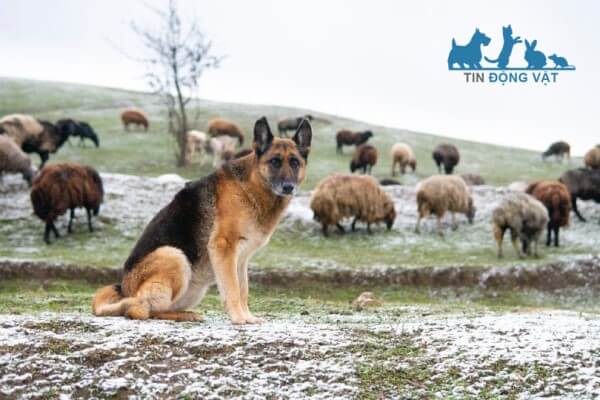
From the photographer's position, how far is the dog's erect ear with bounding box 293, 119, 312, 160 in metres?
9.16

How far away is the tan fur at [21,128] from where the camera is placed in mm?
39062

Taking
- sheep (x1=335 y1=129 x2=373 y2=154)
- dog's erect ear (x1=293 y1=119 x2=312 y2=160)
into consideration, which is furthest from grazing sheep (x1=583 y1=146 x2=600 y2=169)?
dog's erect ear (x1=293 y1=119 x2=312 y2=160)

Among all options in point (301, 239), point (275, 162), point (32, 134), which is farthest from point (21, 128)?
point (275, 162)

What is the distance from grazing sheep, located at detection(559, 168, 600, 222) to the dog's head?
2540 centimetres

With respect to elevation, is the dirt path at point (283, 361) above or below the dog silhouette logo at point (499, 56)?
below

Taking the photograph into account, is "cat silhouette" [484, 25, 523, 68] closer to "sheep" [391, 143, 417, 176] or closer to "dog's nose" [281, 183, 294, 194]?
"sheep" [391, 143, 417, 176]

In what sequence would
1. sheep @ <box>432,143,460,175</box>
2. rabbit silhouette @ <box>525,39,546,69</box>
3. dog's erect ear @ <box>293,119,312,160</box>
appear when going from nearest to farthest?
1. dog's erect ear @ <box>293,119,312,160</box>
2. rabbit silhouette @ <box>525,39,546,69</box>
3. sheep @ <box>432,143,460,175</box>

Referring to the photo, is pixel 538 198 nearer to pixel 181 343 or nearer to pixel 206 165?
pixel 181 343

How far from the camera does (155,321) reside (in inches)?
347

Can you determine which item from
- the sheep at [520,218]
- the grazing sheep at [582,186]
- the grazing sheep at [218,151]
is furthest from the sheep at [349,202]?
the grazing sheep at [218,151]

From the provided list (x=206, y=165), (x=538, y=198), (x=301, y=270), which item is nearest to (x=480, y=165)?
(x=206, y=165)

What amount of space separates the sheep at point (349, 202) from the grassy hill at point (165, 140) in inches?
614

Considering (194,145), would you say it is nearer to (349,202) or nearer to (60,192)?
(349,202)

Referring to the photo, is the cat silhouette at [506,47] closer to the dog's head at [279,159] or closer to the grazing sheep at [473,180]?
the grazing sheep at [473,180]
